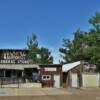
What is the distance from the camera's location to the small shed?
218ft

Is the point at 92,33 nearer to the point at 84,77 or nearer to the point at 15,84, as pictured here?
the point at 84,77

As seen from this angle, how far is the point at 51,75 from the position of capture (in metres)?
67.0

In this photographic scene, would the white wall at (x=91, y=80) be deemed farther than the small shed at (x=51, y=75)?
No

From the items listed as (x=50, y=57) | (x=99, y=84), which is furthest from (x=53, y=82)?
(x=50, y=57)

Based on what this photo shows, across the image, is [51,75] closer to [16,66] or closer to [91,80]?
[16,66]

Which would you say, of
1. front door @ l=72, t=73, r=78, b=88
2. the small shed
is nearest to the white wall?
front door @ l=72, t=73, r=78, b=88

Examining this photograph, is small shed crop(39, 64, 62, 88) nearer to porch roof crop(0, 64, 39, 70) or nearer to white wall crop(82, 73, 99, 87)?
porch roof crop(0, 64, 39, 70)

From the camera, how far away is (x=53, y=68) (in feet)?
221

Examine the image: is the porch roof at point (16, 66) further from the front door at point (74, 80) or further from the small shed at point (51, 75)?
the front door at point (74, 80)

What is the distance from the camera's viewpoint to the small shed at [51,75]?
218 feet

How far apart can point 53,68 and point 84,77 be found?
6409 mm

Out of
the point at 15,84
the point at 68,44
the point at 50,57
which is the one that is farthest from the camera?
the point at 50,57

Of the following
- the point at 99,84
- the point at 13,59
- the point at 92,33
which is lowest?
the point at 99,84

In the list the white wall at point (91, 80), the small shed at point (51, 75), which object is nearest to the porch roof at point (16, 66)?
the small shed at point (51, 75)
